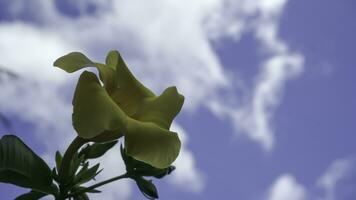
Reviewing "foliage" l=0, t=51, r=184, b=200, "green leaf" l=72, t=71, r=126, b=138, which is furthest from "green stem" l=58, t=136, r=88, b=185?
"green leaf" l=72, t=71, r=126, b=138

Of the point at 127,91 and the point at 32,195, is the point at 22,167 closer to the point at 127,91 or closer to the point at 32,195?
the point at 32,195

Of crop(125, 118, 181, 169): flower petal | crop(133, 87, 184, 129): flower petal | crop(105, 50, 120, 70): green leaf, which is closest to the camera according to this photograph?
crop(125, 118, 181, 169): flower petal

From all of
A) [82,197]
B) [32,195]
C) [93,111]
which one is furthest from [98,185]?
[93,111]

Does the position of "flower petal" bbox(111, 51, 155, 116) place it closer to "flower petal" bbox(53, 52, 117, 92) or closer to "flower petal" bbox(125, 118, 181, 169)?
"flower petal" bbox(53, 52, 117, 92)

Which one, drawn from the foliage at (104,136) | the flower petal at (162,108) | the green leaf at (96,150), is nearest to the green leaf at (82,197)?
the foliage at (104,136)

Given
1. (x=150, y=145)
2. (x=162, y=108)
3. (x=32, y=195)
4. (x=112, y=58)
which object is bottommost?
(x=32, y=195)

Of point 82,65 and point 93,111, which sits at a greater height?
point 82,65
